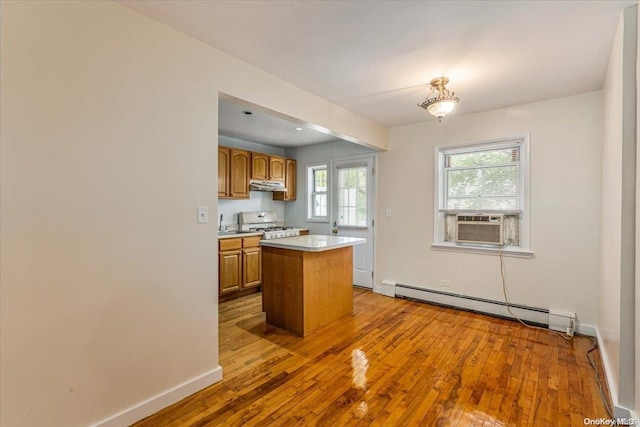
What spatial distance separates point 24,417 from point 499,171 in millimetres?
4435

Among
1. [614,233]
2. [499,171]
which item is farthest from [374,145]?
[614,233]

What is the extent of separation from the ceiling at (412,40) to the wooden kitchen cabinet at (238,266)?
240 cm

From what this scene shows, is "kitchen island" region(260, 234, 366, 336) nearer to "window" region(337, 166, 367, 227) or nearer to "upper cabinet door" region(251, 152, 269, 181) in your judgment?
"window" region(337, 166, 367, 227)

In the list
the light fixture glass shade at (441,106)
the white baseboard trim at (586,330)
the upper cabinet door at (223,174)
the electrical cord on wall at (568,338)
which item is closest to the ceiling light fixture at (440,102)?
the light fixture glass shade at (441,106)

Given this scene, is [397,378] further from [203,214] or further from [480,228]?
[480,228]

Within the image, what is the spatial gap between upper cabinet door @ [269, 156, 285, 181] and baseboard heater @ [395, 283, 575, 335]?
8.88 feet

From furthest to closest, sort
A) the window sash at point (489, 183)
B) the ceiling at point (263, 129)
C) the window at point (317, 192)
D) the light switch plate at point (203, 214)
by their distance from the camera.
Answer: the window at point (317, 192), the ceiling at point (263, 129), the window sash at point (489, 183), the light switch plate at point (203, 214)

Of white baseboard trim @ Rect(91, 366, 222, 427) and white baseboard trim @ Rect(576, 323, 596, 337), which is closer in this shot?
white baseboard trim @ Rect(91, 366, 222, 427)

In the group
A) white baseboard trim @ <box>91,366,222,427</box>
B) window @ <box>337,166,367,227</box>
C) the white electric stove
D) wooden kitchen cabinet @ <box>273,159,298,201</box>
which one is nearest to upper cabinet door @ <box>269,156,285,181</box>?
wooden kitchen cabinet @ <box>273,159,298,201</box>

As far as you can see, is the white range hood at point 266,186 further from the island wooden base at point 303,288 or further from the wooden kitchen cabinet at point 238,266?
the island wooden base at point 303,288

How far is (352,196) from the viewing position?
192 inches

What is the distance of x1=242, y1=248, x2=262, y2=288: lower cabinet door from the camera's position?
432 centimetres

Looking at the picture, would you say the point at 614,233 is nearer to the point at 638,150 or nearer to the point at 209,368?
the point at 638,150

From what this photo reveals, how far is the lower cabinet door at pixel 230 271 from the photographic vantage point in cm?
400
